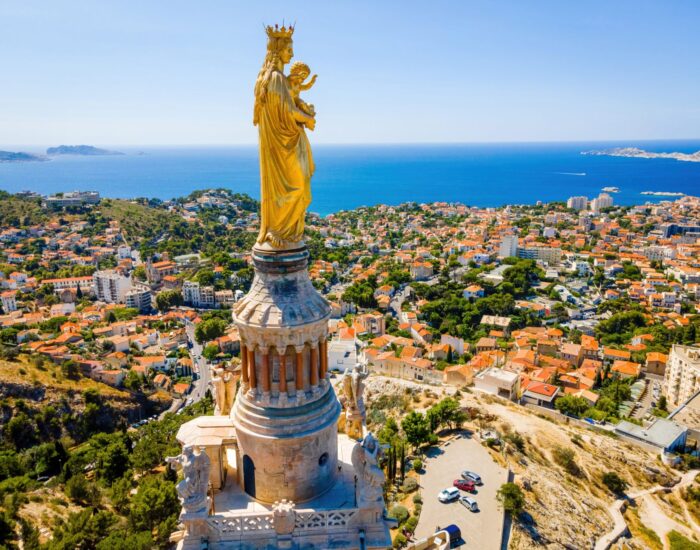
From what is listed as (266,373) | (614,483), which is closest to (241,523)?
(266,373)

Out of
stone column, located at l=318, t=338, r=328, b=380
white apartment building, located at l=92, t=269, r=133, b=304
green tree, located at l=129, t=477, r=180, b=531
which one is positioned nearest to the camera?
stone column, located at l=318, t=338, r=328, b=380

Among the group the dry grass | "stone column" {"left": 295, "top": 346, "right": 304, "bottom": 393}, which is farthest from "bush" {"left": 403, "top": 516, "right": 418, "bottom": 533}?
the dry grass

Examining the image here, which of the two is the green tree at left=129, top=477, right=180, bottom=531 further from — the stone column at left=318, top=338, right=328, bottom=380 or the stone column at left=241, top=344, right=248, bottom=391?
the stone column at left=318, top=338, right=328, bottom=380

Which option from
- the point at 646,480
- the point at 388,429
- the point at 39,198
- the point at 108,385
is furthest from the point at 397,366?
the point at 39,198

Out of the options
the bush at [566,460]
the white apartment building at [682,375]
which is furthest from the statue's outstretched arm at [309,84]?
the white apartment building at [682,375]

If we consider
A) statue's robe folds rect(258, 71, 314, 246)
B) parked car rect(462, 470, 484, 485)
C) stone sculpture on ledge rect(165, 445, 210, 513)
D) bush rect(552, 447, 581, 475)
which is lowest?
bush rect(552, 447, 581, 475)

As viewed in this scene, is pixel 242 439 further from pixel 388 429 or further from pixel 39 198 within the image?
pixel 39 198
